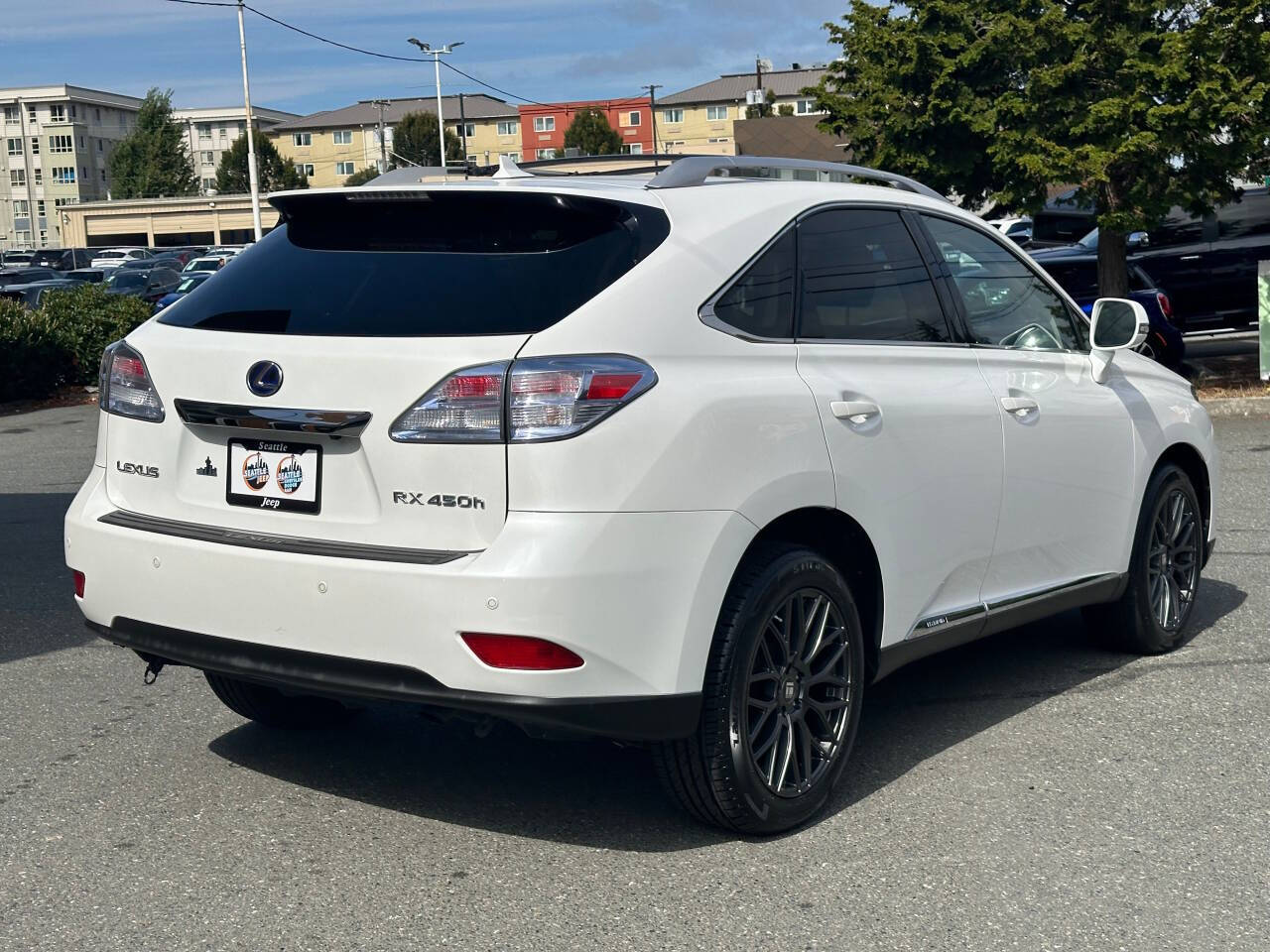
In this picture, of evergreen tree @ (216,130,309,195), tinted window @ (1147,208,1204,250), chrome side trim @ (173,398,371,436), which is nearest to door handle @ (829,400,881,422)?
chrome side trim @ (173,398,371,436)

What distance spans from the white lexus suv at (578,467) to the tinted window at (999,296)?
191mm

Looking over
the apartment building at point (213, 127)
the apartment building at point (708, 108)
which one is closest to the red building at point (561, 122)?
the apartment building at point (708, 108)

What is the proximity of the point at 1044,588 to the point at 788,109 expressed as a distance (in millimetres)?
125689

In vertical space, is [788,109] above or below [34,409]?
above

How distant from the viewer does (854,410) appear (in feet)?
14.3

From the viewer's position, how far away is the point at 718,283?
4.10 meters

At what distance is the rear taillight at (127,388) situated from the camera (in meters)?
4.20

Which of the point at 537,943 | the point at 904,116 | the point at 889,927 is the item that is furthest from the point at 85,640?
the point at 904,116

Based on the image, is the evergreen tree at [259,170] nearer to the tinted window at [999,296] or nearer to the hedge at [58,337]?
the hedge at [58,337]

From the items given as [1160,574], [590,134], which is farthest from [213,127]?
[1160,574]

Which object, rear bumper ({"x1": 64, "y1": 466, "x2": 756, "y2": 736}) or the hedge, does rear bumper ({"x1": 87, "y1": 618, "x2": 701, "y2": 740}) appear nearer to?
rear bumper ({"x1": 64, "y1": 466, "x2": 756, "y2": 736})

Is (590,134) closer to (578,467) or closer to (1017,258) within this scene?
A: (1017,258)

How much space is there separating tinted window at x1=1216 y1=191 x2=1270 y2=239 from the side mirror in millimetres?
14086

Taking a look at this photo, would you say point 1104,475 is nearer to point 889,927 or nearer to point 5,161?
point 889,927
